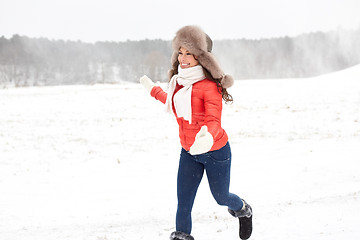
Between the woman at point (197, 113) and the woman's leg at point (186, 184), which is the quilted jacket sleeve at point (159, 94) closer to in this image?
the woman at point (197, 113)

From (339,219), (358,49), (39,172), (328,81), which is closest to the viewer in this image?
(339,219)

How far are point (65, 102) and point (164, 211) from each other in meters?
18.9

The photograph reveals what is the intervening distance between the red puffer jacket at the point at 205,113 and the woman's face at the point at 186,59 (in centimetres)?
20

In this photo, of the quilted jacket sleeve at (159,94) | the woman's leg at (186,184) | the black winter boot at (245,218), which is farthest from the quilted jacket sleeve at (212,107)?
the black winter boot at (245,218)

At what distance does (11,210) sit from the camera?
5.36m

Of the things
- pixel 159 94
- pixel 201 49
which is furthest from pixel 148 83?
pixel 201 49

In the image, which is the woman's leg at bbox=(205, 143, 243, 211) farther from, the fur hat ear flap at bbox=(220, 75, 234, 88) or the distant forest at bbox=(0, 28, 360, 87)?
the distant forest at bbox=(0, 28, 360, 87)

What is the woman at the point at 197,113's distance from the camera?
283 cm

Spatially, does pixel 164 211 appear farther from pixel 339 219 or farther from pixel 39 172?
pixel 39 172

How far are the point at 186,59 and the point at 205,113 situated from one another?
55 cm

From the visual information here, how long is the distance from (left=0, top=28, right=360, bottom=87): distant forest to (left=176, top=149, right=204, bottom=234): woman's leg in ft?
220

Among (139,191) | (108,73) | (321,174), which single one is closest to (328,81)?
(321,174)

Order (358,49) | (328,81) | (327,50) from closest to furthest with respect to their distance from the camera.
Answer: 1. (328,81)
2. (358,49)
3. (327,50)

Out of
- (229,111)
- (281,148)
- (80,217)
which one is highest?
(229,111)
